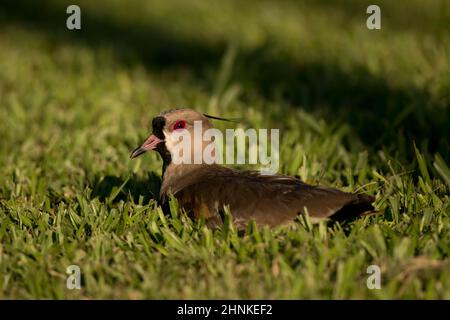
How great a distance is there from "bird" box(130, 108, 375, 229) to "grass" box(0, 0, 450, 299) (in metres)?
0.09

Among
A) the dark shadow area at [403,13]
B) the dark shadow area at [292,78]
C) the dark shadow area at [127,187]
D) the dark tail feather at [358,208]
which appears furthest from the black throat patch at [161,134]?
the dark shadow area at [403,13]

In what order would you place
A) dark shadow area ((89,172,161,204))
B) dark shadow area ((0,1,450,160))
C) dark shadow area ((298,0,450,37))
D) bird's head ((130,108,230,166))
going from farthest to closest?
dark shadow area ((298,0,450,37)), dark shadow area ((0,1,450,160)), dark shadow area ((89,172,161,204)), bird's head ((130,108,230,166))

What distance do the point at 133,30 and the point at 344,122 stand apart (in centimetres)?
439

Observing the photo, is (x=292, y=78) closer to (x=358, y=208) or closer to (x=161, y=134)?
(x=161, y=134)

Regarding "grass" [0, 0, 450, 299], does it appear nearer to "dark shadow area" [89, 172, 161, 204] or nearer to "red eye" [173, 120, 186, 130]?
"dark shadow area" [89, 172, 161, 204]

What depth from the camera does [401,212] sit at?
4422 millimetres

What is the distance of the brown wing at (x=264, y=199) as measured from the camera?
4.03 m

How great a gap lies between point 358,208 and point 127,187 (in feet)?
5.71

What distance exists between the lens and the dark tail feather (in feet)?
13.2

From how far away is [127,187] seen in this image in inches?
202

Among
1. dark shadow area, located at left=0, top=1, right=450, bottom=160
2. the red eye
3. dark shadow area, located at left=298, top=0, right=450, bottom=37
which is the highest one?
dark shadow area, located at left=298, top=0, right=450, bottom=37

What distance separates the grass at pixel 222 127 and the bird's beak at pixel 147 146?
243 millimetres

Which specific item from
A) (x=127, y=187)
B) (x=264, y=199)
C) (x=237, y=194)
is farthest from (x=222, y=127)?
(x=264, y=199)

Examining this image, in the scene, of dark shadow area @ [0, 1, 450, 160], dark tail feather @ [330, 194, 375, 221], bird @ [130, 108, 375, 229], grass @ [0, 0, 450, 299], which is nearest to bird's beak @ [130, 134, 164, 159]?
bird @ [130, 108, 375, 229]
